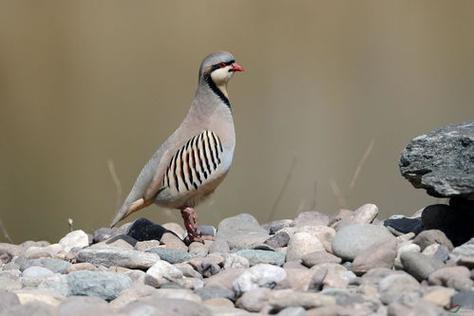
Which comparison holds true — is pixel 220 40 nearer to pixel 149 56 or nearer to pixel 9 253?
pixel 149 56

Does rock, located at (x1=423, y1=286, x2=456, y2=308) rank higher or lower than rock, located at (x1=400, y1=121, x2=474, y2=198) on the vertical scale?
lower

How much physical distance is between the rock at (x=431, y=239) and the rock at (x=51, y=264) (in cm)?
139

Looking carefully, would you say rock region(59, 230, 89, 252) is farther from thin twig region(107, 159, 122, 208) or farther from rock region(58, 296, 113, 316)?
rock region(58, 296, 113, 316)

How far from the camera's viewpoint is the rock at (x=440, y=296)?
359 cm

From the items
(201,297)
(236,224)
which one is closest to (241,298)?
(201,297)

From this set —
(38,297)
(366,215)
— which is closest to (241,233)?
(366,215)

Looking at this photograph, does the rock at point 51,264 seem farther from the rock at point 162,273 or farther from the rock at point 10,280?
the rock at point 162,273

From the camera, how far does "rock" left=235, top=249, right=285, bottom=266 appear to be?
4457 millimetres

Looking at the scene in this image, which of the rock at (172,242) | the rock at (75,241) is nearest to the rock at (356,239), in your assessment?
the rock at (172,242)

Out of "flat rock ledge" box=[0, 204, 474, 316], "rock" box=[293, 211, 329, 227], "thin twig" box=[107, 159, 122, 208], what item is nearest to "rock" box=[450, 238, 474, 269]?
"flat rock ledge" box=[0, 204, 474, 316]

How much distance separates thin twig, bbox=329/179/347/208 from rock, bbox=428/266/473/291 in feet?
8.41

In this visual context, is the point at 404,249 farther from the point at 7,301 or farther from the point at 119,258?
the point at 7,301

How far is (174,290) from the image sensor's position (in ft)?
13.1

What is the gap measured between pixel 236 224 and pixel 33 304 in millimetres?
1918
